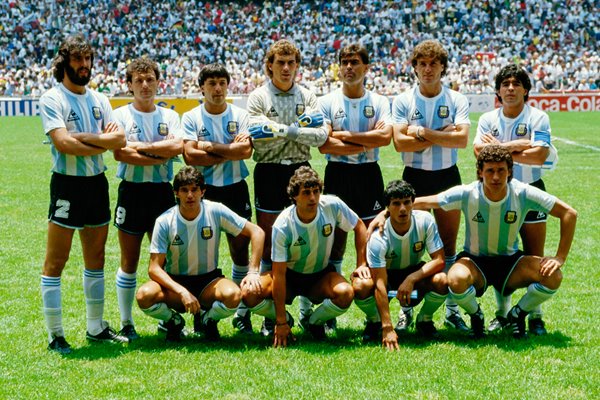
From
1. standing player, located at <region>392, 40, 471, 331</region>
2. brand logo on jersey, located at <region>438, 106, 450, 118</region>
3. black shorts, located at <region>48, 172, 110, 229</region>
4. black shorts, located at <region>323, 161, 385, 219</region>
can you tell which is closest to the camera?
black shorts, located at <region>48, 172, 110, 229</region>

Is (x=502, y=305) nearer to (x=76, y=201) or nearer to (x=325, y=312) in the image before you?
(x=325, y=312)

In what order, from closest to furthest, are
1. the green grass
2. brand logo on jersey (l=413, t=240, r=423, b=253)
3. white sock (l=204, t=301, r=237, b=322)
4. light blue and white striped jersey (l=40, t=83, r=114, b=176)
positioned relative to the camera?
the green grass, light blue and white striped jersey (l=40, t=83, r=114, b=176), white sock (l=204, t=301, r=237, b=322), brand logo on jersey (l=413, t=240, r=423, b=253)

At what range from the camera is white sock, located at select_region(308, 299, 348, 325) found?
225 inches

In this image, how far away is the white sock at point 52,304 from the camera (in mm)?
5621

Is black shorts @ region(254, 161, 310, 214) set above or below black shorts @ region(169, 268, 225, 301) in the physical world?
above

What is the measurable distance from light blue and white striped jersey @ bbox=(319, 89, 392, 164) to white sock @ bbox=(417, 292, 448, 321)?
1.31 meters

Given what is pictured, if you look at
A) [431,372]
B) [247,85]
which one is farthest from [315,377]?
[247,85]

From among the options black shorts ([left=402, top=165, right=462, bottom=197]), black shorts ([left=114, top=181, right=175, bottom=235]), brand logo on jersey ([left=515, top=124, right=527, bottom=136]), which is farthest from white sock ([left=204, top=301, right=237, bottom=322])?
brand logo on jersey ([left=515, top=124, right=527, bottom=136])

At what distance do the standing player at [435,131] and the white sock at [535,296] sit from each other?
564 mm

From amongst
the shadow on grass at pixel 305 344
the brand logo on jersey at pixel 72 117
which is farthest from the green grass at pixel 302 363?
the brand logo on jersey at pixel 72 117

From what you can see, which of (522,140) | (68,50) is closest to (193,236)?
(68,50)

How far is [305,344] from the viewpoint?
5.74 metres

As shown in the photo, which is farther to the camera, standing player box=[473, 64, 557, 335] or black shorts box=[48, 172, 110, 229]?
standing player box=[473, 64, 557, 335]

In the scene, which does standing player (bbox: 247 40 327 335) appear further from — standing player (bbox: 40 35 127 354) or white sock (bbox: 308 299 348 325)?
standing player (bbox: 40 35 127 354)
